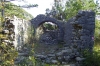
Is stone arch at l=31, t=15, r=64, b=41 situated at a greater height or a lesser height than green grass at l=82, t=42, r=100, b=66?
greater

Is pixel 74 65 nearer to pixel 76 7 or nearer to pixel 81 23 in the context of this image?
pixel 81 23

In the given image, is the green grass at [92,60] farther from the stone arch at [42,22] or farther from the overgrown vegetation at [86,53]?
the stone arch at [42,22]

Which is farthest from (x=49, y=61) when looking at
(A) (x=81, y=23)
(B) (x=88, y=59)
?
(A) (x=81, y=23)

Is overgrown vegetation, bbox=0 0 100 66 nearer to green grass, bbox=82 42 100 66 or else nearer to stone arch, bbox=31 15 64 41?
green grass, bbox=82 42 100 66

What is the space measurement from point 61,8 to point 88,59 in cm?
1899

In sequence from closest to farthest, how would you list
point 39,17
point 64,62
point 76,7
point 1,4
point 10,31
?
point 1,4
point 64,62
point 10,31
point 39,17
point 76,7

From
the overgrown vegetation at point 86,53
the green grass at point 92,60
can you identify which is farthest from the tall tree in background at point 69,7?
the green grass at point 92,60

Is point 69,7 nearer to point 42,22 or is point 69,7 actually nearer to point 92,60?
point 42,22

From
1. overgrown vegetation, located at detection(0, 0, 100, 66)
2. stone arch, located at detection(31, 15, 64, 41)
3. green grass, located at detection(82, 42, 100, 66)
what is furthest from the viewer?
stone arch, located at detection(31, 15, 64, 41)

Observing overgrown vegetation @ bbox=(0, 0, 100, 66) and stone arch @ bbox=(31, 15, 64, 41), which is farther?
stone arch @ bbox=(31, 15, 64, 41)

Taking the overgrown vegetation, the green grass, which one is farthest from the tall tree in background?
the green grass

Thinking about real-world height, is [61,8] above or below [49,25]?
above

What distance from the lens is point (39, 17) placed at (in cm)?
2086

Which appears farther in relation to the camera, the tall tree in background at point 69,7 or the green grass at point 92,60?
the tall tree in background at point 69,7
